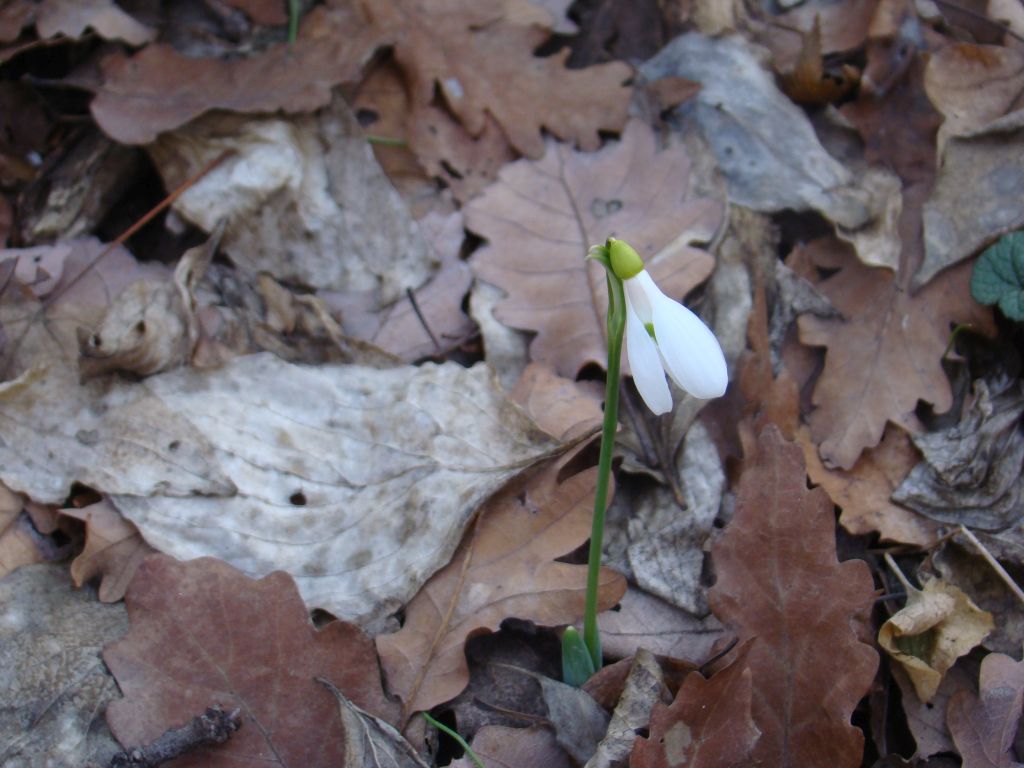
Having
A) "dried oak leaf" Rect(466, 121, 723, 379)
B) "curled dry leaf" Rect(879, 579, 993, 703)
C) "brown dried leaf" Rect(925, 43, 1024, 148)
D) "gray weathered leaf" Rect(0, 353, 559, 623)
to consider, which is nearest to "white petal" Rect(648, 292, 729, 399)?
"gray weathered leaf" Rect(0, 353, 559, 623)

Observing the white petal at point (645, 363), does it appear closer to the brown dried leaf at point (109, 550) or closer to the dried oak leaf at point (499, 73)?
the brown dried leaf at point (109, 550)

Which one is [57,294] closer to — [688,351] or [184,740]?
[184,740]

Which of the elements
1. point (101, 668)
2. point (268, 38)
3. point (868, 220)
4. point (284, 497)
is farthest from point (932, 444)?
point (268, 38)

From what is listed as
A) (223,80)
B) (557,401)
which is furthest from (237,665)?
(223,80)

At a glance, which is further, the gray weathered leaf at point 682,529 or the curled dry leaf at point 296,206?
the curled dry leaf at point 296,206

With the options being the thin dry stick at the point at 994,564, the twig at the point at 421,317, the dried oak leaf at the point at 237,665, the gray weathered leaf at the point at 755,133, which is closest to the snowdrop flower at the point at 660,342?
the dried oak leaf at the point at 237,665
